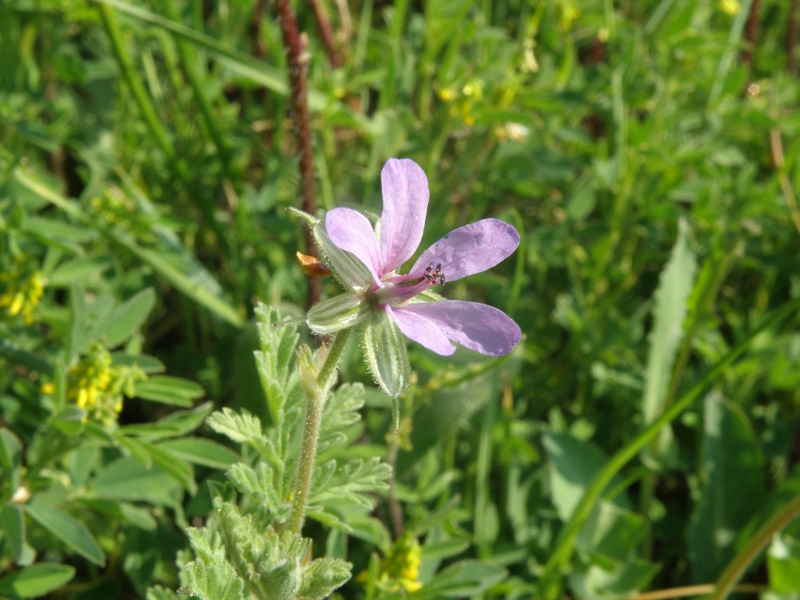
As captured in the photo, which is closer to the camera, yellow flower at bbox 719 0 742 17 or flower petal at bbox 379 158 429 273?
flower petal at bbox 379 158 429 273

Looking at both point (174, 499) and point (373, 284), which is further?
point (174, 499)

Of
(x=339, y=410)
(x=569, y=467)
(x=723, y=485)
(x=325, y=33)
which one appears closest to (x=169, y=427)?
(x=339, y=410)

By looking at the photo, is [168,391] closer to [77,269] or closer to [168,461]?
[168,461]

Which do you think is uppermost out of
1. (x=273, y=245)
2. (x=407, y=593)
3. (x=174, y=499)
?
(x=273, y=245)

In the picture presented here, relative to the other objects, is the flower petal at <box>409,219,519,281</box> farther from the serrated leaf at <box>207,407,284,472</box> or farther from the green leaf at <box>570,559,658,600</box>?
the green leaf at <box>570,559,658,600</box>

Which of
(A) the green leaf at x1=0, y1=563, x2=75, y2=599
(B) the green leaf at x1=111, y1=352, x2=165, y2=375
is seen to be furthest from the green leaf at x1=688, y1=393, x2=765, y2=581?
(A) the green leaf at x1=0, y1=563, x2=75, y2=599

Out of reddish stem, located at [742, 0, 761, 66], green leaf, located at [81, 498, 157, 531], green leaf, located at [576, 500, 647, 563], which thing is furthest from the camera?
reddish stem, located at [742, 0, 761, 66]

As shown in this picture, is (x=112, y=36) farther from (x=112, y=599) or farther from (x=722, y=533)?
(x=722, y=533)

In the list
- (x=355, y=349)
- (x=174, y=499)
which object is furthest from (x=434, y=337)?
(x=355, y=349)
